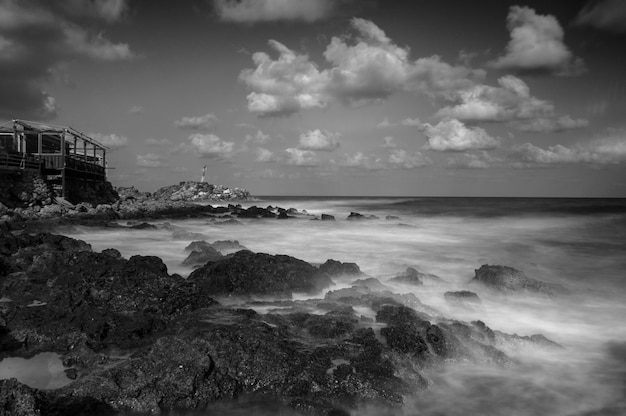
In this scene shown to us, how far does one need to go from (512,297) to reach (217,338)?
7.96 metres

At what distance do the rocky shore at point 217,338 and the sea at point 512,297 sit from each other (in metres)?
0.41

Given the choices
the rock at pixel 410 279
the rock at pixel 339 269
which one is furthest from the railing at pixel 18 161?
the rock at pixel 410 279

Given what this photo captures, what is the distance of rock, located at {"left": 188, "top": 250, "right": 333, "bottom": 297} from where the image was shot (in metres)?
8.98

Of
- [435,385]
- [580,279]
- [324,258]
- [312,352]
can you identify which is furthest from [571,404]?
[324,258]

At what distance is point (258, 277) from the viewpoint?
368 inches

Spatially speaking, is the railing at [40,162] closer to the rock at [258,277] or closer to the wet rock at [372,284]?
the rock at [258,277]

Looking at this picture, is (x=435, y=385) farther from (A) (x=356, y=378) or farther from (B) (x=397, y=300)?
(B) (x=397, y=300)

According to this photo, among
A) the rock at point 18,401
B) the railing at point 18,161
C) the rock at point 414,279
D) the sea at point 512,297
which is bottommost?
the sea at point 512,297

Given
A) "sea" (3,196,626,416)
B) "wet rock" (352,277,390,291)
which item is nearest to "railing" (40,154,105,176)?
"sea" (3,196,626,416)

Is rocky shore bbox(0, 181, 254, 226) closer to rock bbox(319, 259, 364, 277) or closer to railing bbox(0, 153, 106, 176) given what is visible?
railing bbox(0, 153, 106, 176)

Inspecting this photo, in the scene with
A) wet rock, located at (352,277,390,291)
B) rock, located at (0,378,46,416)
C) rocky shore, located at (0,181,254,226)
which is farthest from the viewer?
rocky shore, located at (0,181,254,226)

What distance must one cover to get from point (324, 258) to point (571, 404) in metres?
11.0

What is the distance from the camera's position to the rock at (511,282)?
33.9 ft

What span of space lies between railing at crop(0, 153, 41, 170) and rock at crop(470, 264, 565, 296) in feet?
103
